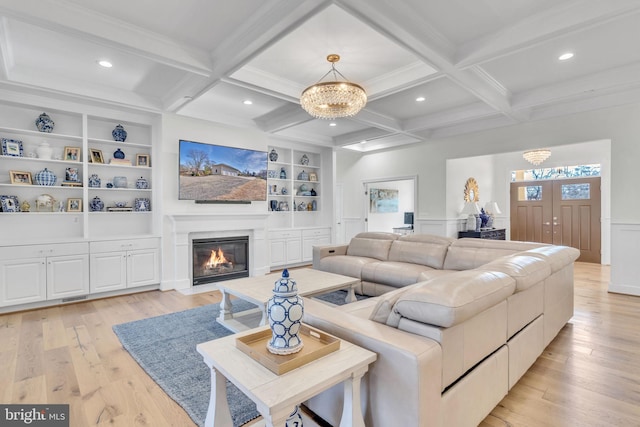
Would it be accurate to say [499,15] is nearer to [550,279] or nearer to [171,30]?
[550,279]

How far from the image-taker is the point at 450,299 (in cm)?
140

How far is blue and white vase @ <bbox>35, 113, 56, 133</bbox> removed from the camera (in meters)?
4.10

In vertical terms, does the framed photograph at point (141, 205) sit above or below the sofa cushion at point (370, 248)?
above

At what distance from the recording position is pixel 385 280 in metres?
3.89

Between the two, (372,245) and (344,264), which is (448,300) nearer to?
(344,264)

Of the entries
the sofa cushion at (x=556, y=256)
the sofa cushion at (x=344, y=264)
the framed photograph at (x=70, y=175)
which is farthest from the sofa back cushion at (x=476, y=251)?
the framed photograph at (x=70, y=175)

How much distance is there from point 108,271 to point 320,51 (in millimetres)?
3998

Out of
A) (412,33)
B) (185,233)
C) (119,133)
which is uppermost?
(412,33)

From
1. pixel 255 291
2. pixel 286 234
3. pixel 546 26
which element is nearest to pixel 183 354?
pixel 255 291

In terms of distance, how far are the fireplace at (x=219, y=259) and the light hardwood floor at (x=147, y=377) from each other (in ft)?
4.44

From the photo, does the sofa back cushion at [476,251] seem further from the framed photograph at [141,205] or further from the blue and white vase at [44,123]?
the blue and white vase at [44,123]

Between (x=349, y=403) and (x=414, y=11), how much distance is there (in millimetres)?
2827

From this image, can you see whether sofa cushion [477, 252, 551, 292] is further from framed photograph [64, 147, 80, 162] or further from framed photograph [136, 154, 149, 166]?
framed photograph [64, 147, 80, 162]

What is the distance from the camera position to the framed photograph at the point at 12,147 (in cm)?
389
